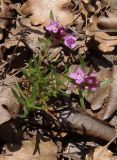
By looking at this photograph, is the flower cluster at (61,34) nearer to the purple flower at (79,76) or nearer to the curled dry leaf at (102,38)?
the curled dry leaf at (102,38)

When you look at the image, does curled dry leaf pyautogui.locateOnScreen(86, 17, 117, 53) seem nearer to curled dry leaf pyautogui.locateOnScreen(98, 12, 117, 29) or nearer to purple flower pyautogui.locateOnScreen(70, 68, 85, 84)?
curled dry leaf pyautogui.locateOnScreen(98, 12, 117, 29)

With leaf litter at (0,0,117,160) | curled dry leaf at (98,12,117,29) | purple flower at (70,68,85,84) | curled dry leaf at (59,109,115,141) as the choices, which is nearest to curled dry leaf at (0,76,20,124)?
leaf litter at (0,0,117,160)

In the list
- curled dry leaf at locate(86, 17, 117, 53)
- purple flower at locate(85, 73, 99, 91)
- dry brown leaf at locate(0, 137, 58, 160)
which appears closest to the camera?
purple flower at locate(85, 73, 99, 91)

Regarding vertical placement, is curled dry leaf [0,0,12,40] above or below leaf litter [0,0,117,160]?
→ above

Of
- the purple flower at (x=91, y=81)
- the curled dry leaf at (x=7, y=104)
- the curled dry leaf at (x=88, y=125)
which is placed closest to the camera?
the purple flower at (x=91, y=81)

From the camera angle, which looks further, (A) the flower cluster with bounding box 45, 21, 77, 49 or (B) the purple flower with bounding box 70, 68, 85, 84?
(A) the flower cluster with bounding box 45, 21, 77, 49

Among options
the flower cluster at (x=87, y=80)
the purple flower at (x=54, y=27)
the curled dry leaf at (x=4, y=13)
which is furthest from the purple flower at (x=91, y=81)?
the curled dry leaf at (x=4, y=13)

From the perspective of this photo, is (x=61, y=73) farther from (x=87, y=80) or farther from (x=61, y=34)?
(x=87, y=80)

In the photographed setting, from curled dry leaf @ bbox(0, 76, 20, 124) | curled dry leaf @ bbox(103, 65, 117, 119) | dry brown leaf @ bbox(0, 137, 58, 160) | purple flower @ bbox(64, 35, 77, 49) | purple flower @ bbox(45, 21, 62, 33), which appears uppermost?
purple flower @ bbox(45, 21, 62, 33)

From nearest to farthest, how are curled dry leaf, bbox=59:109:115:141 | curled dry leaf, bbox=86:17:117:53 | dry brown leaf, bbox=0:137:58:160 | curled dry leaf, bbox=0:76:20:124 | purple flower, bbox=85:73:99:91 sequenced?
purple flower, bbox=85:73:99:91 < curled dry leaf, bbox=0:76:20:124 < dry brown leaf, bbox=0:137:58:160 < curled dry leaf, bbox=59:109:115:141 < curled dry leaf, bbox=86:17:117:53
